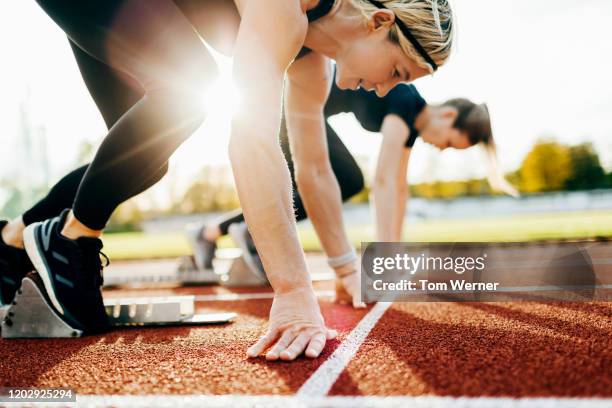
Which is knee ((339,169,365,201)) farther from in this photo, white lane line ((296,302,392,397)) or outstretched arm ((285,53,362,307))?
white lane line ((296,302,392,397))

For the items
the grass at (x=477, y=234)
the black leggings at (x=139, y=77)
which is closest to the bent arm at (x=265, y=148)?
the black leggings at (x=139, y=77)

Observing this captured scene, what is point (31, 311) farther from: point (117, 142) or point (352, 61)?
point (352, 61)

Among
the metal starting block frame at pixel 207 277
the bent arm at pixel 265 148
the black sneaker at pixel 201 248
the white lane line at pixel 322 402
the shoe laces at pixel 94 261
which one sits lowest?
the metal starting block frame at pixel 207 277

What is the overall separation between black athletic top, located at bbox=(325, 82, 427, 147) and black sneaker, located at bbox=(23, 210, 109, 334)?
7.26 feet

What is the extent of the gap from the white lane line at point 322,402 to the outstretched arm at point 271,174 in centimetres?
32

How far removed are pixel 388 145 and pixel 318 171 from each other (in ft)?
4.28

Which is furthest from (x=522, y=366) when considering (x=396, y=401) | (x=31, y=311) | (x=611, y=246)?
(x=611, y=246)

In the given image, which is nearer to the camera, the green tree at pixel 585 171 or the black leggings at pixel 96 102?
the black leggings at pixel 96 102

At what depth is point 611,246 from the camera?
4.61 meters

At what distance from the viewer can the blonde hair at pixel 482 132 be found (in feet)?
13.5

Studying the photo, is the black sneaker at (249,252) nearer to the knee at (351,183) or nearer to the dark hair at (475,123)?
the knee at (351,183)

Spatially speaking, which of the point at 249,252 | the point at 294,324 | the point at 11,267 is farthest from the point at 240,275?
the point at 294,324

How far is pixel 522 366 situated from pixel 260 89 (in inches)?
41.5

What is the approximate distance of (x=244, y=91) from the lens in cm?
159
